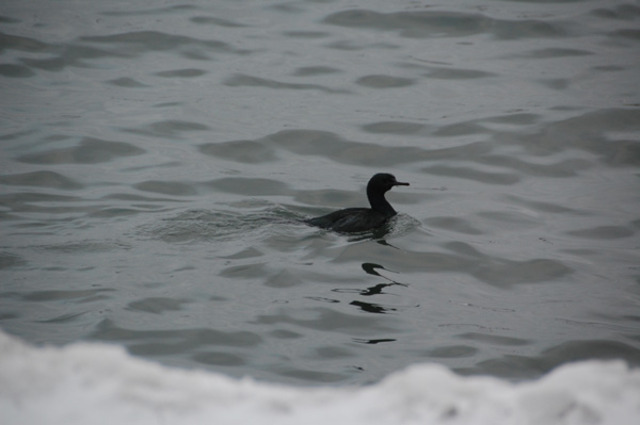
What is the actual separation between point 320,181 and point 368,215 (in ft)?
5.55

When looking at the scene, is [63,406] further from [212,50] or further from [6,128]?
[212,50]

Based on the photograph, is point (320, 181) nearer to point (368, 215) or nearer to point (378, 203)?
point (378, 203)

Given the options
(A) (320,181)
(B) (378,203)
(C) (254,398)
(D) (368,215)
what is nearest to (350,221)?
(D) (368,215)

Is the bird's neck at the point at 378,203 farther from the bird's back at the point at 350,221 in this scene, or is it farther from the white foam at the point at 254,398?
the white foam at the point at 254,398

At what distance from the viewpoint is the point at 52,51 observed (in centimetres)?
1584

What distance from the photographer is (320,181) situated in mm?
11461

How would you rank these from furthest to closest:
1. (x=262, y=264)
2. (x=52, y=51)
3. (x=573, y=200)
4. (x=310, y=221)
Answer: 1. (x=52, y=51)
2. (x=573, y=200)
3. (x=310, y=221)
4. (x=262, y=264)

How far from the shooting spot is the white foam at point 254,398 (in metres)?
3.09

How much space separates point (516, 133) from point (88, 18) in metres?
9.26

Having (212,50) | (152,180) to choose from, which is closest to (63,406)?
(152,180)

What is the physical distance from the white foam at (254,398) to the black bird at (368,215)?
20.4 ft

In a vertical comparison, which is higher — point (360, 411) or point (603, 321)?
point (360, 411)

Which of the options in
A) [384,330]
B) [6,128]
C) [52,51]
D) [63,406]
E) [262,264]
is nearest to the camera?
[63,406]

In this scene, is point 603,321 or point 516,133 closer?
point 603,321
